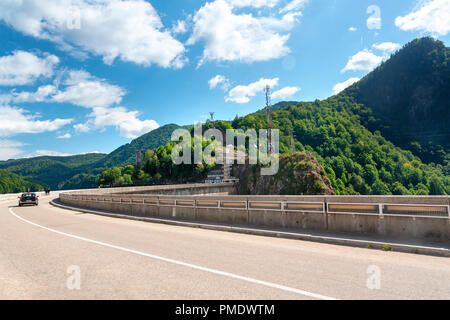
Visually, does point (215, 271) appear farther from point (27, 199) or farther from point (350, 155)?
point (350, 155)

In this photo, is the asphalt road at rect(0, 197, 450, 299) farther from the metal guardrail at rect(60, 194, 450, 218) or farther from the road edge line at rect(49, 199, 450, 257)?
the metal guardrail at rect(60, 194, 450, 218)

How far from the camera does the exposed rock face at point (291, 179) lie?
82500 mm

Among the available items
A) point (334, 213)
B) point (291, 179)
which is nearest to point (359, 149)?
point (291, 179)

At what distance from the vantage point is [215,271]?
5.67 meters

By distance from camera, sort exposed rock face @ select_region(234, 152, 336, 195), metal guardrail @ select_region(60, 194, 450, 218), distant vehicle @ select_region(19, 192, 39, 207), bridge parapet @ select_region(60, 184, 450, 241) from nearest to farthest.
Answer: bridge parapet @ select_region(60, 184, 450, 241)
metal guardrail @ select_region(60, 194, 450, 218)
distant vehicle @ select_region(19, 192, 39, 207)
exposed rock face @ select_region(234, 152, 336, 195)

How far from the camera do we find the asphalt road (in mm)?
4527

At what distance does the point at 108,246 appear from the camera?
8.48 m

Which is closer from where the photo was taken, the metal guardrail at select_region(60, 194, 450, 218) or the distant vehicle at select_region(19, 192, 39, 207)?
the metal guardrail at select_region(60, 194, 450, 218)

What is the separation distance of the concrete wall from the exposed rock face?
230 feet

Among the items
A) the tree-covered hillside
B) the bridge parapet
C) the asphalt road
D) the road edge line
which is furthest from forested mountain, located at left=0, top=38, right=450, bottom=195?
the asphalt road

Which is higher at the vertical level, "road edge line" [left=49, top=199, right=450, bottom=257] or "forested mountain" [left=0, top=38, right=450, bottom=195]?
"forested mountain" [left=0, top=38, right=450, bottom=195]

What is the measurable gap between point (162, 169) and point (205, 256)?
121201 mm

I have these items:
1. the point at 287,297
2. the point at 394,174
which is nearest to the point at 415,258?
the point at 287,297

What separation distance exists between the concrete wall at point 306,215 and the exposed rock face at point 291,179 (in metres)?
70.1
